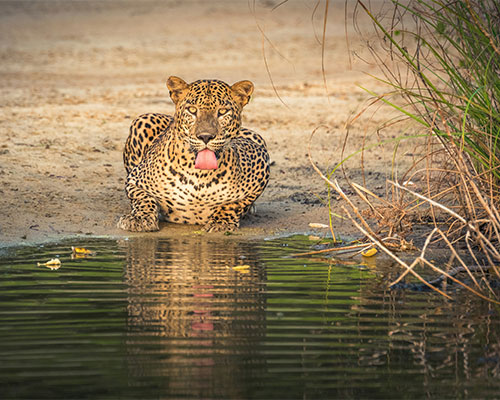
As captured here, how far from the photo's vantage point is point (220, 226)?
28.6ft

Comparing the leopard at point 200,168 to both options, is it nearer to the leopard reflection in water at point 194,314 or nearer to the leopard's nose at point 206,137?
the leopard's nose at point 206,137

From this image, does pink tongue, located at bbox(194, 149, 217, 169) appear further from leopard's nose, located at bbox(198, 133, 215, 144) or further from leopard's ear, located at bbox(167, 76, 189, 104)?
leopard's ear, located at bbox(167, 76, 189, 104)

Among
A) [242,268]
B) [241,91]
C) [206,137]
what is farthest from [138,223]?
[242,268]

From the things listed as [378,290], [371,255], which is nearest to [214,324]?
[378,290]

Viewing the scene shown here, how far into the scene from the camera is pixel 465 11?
6602 mm

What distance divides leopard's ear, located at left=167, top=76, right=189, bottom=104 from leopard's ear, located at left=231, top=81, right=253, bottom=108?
43cm

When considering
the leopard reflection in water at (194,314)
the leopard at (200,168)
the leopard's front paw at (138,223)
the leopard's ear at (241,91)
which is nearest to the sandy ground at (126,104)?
the leopard's front paw at (138,223)

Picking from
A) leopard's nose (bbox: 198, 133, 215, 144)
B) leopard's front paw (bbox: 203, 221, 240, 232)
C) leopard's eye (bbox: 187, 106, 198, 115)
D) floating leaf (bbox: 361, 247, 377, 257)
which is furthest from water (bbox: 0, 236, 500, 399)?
leopard's eye (bbox: 187, 106, 198, 115)

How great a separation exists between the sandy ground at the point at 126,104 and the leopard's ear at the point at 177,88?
0.85m

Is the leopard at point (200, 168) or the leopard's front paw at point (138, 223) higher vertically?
the leopard at point (200, 168)

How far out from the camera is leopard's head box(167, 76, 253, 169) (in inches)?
324

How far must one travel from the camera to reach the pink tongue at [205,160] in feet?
27.3

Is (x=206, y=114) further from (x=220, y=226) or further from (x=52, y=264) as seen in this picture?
(x=52, y=264)

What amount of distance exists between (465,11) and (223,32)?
24761 mm
